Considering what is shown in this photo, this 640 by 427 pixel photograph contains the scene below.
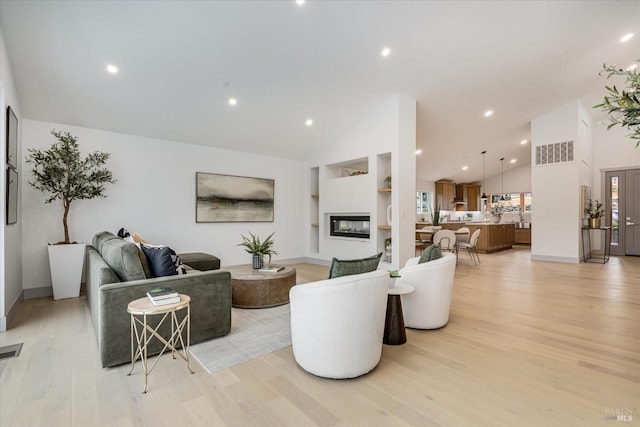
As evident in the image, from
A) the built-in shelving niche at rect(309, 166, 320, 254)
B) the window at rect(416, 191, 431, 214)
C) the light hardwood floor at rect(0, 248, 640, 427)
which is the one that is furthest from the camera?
the window at rect(416, 191, 431, 214)

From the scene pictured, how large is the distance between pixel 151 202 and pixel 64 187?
4.28 ft

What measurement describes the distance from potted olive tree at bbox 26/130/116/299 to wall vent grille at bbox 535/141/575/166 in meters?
9.37

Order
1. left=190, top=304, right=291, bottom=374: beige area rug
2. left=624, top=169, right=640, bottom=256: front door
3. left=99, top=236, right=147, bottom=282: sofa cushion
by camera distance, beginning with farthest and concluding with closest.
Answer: left=624, top=169, right=640, bottom=256: front door → left=99, top=236, right=147, bottom=282: sofa cushion → left=190, top=304, right=291, bottom=374: beige area rug

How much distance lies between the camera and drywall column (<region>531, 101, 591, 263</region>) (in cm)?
721

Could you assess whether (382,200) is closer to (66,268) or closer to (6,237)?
(66,268)

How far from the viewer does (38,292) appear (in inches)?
177

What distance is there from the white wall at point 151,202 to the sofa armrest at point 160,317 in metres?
3.22

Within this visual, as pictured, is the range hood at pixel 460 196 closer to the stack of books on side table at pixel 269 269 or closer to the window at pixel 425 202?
the window at pixel 425 202

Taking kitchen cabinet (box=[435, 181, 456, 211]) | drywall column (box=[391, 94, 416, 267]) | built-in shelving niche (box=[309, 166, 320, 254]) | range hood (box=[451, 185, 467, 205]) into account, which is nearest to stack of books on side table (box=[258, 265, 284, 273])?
drywall column (box=[391, 94, 416, 267])

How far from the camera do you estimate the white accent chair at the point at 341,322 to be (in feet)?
6.95

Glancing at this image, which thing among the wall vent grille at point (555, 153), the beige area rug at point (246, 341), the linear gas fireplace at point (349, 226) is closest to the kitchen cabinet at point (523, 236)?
the wall vent grille at point (555, 153)

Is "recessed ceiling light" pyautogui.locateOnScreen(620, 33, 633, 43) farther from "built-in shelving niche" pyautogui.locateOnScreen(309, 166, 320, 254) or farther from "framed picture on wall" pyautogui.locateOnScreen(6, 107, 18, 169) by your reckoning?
"framed picture on wall" pyautogui.locateOnScreen(6, 107, 18, 169)

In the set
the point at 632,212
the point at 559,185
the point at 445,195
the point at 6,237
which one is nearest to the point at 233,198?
the point at 6,237

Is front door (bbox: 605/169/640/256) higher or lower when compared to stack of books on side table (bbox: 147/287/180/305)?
higher
